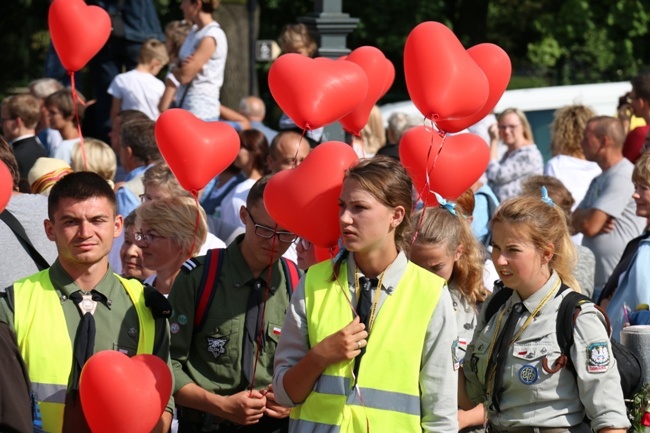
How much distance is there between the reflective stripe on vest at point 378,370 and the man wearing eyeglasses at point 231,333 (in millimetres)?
685

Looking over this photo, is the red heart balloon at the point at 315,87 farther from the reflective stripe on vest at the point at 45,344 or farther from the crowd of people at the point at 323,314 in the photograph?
the reflective stripe on vest at the point at 45,344

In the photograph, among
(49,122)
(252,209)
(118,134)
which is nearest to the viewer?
(252,209)

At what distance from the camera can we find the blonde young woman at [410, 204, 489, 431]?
4.98 m

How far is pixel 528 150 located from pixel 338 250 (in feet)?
16.7

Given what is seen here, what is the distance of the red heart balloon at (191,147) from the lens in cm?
509

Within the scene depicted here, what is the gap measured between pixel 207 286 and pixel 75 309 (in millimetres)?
670

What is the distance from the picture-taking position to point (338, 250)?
15.2 feet

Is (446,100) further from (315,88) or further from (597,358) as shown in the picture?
(597,358)

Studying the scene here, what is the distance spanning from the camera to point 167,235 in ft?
17.9

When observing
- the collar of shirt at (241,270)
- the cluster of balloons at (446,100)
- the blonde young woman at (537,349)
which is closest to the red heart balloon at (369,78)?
the cluster of balloons at (446,100)

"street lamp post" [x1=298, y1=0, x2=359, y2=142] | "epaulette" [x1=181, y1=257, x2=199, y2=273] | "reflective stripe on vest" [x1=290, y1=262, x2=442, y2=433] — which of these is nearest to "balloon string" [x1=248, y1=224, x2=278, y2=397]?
"epaulette" [x1=181, y1=257, x2=199, y2=273]

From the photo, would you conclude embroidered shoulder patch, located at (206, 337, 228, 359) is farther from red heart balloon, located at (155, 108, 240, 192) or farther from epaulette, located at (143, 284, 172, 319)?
red heart balloon, located at (155, 108, 240, 192)

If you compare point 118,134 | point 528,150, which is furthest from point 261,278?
point 528,150

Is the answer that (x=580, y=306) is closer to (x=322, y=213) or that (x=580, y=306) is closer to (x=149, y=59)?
(x=322, y=213)
